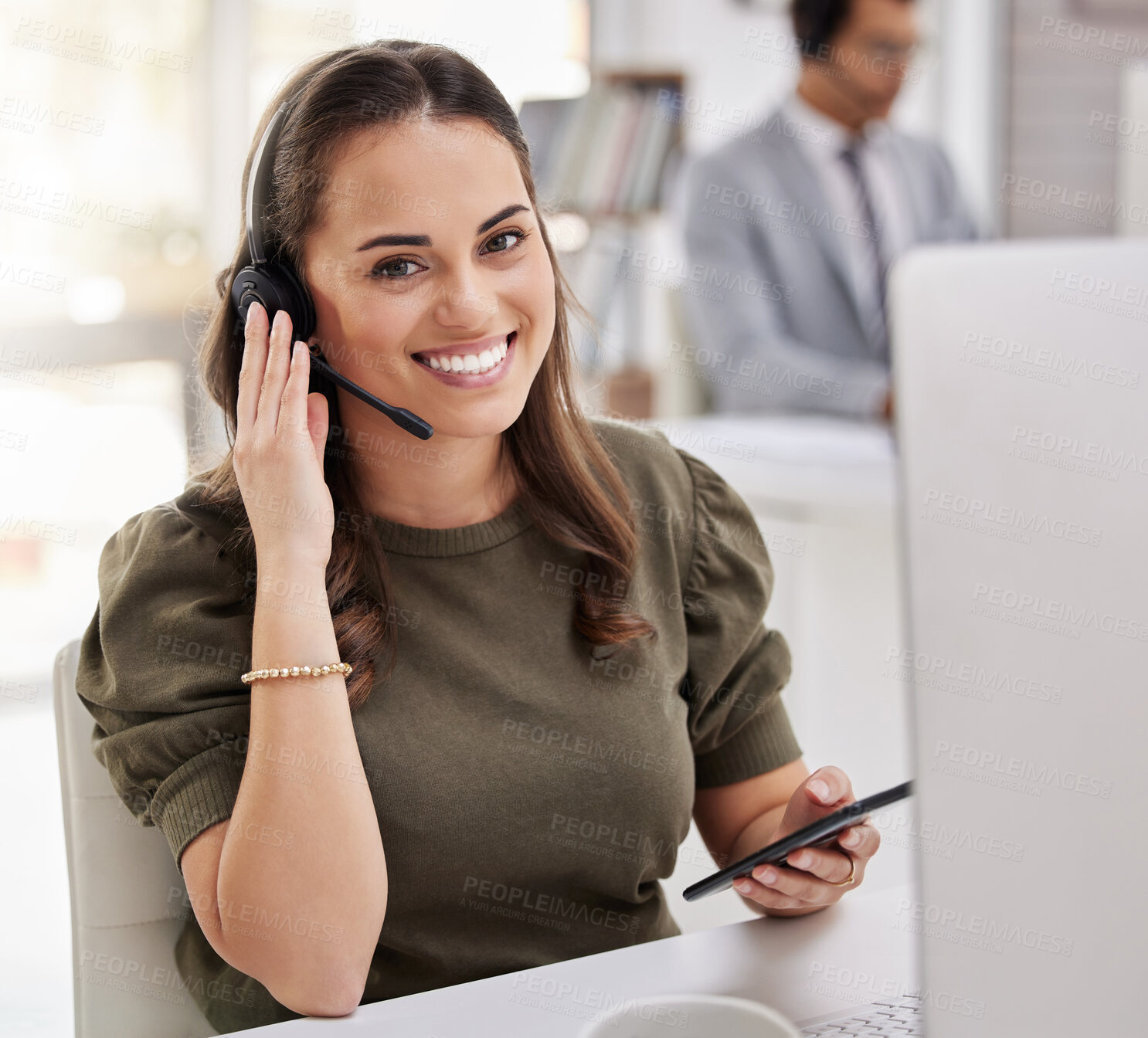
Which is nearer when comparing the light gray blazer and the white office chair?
the white office chair

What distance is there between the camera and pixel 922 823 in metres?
0.50

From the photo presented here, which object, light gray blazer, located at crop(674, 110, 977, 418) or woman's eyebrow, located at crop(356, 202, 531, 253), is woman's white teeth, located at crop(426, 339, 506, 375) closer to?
woman's eyebrow, located at crop(356, 202, 531, 253)

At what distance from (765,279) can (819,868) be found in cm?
191

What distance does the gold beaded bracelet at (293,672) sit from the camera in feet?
2.86

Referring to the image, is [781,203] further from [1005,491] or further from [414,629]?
[1005,491]

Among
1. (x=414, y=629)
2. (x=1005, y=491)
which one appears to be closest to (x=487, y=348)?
(x=414, y=629)

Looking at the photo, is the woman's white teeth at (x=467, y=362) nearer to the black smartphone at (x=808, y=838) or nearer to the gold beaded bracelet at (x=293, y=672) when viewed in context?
the gold beaded bracelet at (x=293, y=672)

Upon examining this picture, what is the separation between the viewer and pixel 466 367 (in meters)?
0.98

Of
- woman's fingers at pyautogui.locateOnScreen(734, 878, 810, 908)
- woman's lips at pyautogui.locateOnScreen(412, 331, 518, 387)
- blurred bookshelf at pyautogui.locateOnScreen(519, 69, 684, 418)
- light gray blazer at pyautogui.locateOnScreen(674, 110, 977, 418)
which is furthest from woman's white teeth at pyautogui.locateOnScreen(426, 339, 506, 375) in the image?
blurred bookshelf at pyautogui.locateOnScreen(519, 69, 684, 418)

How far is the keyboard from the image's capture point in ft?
2.39

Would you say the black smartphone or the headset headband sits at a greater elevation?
the headset headband

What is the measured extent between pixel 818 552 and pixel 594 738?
120 centimetres

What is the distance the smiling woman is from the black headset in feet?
0.04

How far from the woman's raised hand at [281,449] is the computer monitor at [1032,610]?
0.53 metres
